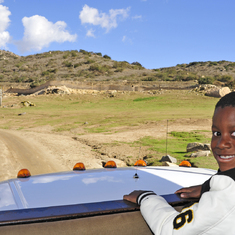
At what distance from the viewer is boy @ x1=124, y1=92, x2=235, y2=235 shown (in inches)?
40.1

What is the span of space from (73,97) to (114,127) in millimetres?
20095

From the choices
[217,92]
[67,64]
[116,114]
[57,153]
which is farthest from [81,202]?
→ [67,64]

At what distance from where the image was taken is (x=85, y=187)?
1.94 meters

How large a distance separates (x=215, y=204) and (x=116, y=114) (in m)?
23.7

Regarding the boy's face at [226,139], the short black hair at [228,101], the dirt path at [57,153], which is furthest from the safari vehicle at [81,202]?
the dirt path at [57,153]

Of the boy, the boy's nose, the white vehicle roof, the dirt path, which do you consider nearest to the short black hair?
the boy

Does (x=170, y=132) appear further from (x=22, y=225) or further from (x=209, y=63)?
(x=209, y=63)

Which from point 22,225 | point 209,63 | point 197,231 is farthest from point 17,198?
point 209,63

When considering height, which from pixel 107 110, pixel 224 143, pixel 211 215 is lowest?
pixel 107 110

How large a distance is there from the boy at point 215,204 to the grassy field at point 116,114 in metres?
6.87

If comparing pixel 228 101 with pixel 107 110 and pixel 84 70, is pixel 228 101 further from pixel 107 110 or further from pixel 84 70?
pixel 84 70

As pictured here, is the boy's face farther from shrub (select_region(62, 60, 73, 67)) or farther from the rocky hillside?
shrub (select_region(62, 60, 73, 67))

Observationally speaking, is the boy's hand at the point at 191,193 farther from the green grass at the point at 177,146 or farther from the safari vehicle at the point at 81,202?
the green grass at the point at 177,146

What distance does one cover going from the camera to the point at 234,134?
1.22 m
